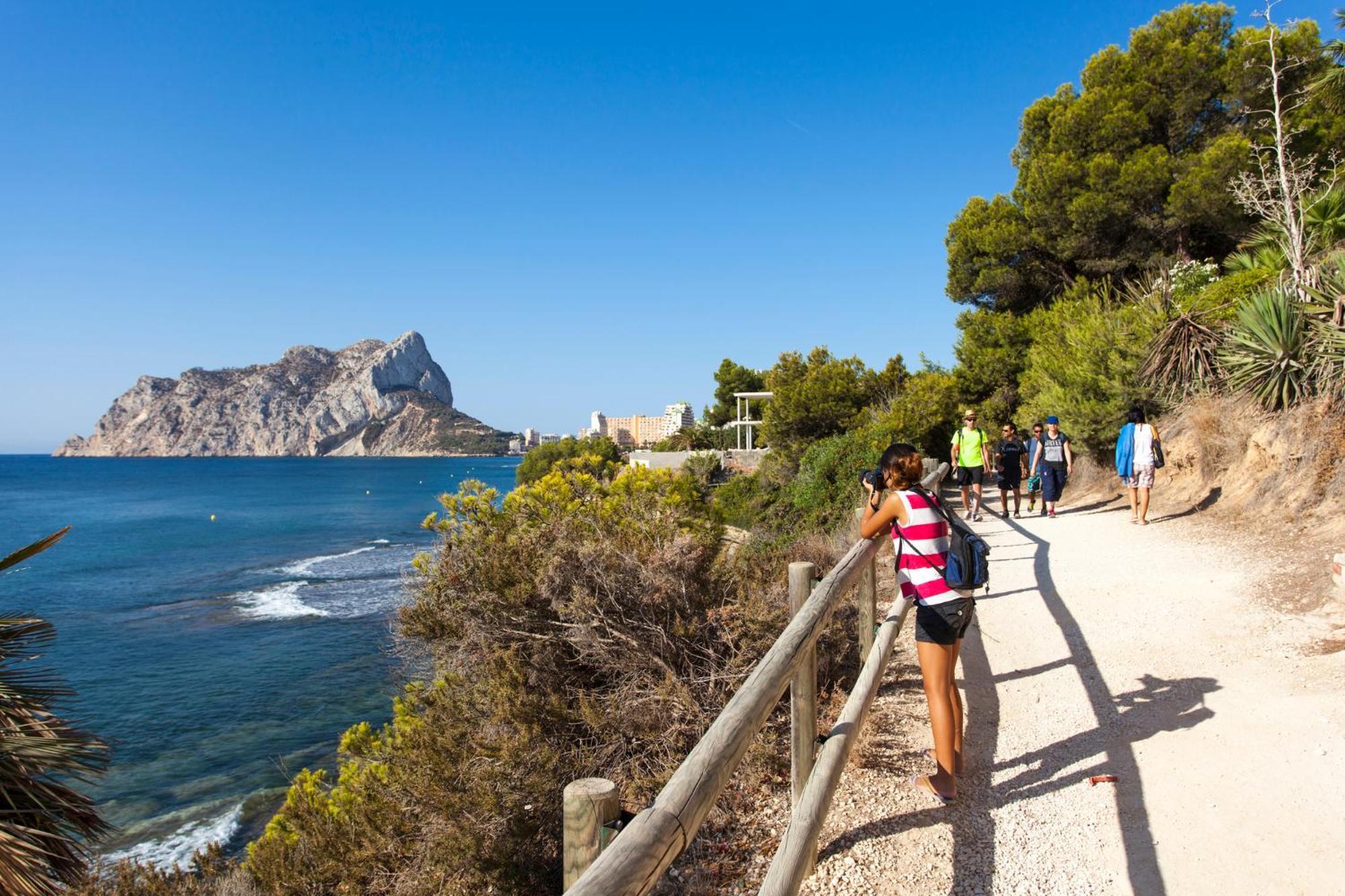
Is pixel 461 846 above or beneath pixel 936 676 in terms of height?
beneath

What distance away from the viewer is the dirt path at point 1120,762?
2980 millimetres

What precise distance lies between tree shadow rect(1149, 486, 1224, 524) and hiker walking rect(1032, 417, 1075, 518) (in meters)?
1.54

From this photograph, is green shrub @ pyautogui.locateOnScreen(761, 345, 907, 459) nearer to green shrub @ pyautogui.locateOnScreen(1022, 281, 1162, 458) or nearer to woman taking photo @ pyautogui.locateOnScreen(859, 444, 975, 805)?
green shrub @ pyautogui.locateOnScreen(1022, 281, 1162, 458)

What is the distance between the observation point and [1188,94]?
63.3 feet

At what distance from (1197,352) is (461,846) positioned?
13.0 m

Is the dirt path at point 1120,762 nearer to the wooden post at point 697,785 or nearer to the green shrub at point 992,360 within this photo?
the wooden post at point 697,785

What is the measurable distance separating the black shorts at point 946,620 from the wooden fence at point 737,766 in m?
0.36

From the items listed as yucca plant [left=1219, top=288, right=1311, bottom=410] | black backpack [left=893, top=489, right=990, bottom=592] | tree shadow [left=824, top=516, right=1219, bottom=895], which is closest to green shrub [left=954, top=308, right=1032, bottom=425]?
yucca plant [left=1219, top=288, right=1311, bottom=410]

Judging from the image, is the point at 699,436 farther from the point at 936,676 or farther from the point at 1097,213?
the point at 936,676

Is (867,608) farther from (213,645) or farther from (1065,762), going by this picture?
(213,645)

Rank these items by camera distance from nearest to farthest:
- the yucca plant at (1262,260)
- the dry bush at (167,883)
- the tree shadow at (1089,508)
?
the dry bush at (167,883) < the tree shadow at (1089,508) < the yucca plant at (1262,260)

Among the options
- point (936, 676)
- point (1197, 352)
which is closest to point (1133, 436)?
point (1197, 352)

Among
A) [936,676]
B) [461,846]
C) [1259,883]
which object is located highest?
[936,676]

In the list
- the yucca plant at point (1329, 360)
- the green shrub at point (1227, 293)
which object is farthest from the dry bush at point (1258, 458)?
the green shrub at point (1227, 293)
